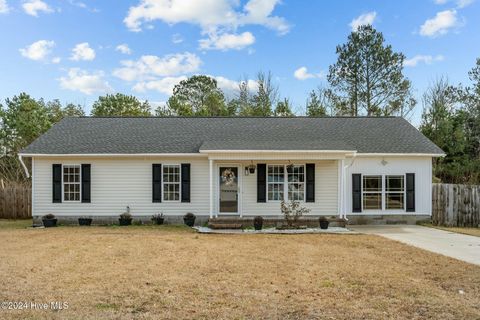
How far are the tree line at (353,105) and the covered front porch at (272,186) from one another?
39.7 feet

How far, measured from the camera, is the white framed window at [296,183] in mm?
15633

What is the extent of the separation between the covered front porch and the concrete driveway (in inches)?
67.2

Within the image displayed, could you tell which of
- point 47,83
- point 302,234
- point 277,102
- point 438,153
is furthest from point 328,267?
point 277,102

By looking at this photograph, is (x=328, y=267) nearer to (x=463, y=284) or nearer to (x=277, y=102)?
(x=463, y=284)

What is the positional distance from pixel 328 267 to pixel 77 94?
3178cm

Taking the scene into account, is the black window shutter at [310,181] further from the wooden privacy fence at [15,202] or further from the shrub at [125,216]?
the wooden privacy fence at [15,202]

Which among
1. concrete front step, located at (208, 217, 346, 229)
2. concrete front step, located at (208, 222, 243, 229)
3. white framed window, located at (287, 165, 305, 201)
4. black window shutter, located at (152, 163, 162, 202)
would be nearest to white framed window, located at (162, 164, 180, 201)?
black window shutter, located at (152, 163, 162, 202)

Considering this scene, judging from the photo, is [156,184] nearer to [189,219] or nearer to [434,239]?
[189,219]

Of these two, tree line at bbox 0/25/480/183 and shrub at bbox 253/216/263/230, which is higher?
tree line at bbox 0/25/480/183

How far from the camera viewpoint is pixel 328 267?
26.2ft

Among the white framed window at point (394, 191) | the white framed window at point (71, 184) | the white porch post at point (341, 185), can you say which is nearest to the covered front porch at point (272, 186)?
the white porch post at point (341, 185)

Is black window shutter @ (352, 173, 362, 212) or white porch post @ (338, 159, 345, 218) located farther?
black window shutter @ (352, 173, 362, 212)

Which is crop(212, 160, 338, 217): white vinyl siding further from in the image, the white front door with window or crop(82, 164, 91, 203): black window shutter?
crop(82, 164, 91, 203): black window shutter

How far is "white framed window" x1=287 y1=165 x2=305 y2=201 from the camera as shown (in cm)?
1563
